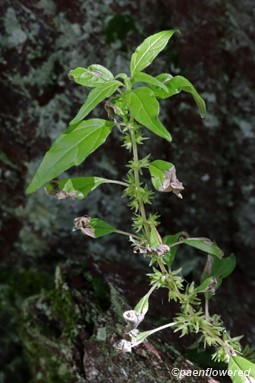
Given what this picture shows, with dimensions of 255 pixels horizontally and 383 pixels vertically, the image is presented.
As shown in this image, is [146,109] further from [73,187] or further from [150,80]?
[73,187]

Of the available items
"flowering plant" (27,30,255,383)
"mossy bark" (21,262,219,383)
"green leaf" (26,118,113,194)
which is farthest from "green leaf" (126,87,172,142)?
"mossy bark" (21,262,219,383)

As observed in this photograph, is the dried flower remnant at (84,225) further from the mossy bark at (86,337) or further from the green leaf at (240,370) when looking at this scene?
the green leaf at (240,370)

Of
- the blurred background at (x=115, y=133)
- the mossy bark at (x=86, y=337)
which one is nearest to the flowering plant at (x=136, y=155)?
the mossy bark at (x=86, y=337)

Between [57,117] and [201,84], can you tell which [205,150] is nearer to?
[201,84]

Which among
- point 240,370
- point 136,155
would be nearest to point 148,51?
point 136,155

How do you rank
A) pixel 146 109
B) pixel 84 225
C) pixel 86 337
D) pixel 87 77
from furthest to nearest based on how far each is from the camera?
pixel 86 337 < pixel 84 225 < pixel 87 77 < pixel 146 109

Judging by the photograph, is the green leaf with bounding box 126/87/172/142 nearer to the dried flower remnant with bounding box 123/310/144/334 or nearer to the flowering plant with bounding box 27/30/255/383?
the flowering plant with bounding box 27/30/255/383
